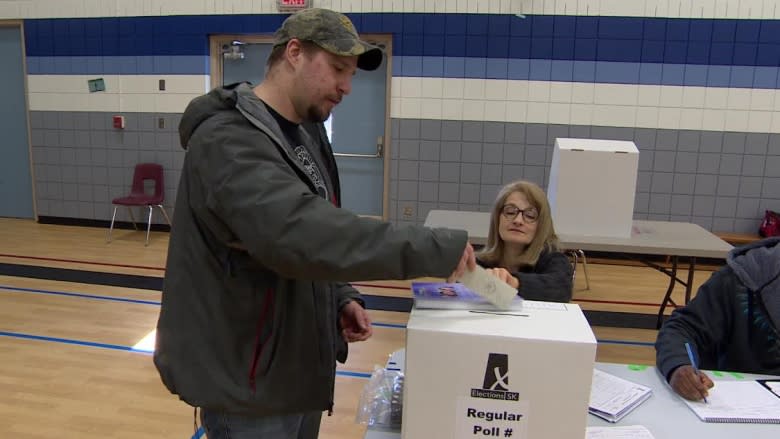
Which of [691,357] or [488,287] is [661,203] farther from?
[488,287]

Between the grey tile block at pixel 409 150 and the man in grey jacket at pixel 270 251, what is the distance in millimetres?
4209

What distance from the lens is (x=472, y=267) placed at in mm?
977

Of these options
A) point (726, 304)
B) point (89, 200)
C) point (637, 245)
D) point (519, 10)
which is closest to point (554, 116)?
point (519, 10)

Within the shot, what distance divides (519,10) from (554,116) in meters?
0.99

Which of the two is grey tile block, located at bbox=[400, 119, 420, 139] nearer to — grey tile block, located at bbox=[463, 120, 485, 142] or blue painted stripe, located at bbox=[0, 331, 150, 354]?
grey tile block, located at bbox=[463, 120, 485, 142]

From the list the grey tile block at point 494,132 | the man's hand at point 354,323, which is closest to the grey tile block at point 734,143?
the grey tile block at point 494,132

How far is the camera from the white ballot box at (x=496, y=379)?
2.86ft

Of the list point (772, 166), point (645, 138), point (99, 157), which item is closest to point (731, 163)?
point (772, 166)

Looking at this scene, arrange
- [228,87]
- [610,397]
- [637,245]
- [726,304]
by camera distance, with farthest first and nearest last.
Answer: [637,245], [726,304], [610,397], [228,87]

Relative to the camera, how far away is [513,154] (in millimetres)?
5305

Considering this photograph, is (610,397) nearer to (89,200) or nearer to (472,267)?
(472,267)

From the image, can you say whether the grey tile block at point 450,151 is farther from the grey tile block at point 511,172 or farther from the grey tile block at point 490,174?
the grey tile block at point 511,172

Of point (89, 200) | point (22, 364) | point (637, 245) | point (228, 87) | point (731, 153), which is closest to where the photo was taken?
point (228, 87)

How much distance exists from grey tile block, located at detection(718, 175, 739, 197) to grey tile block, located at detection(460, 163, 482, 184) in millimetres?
2140
